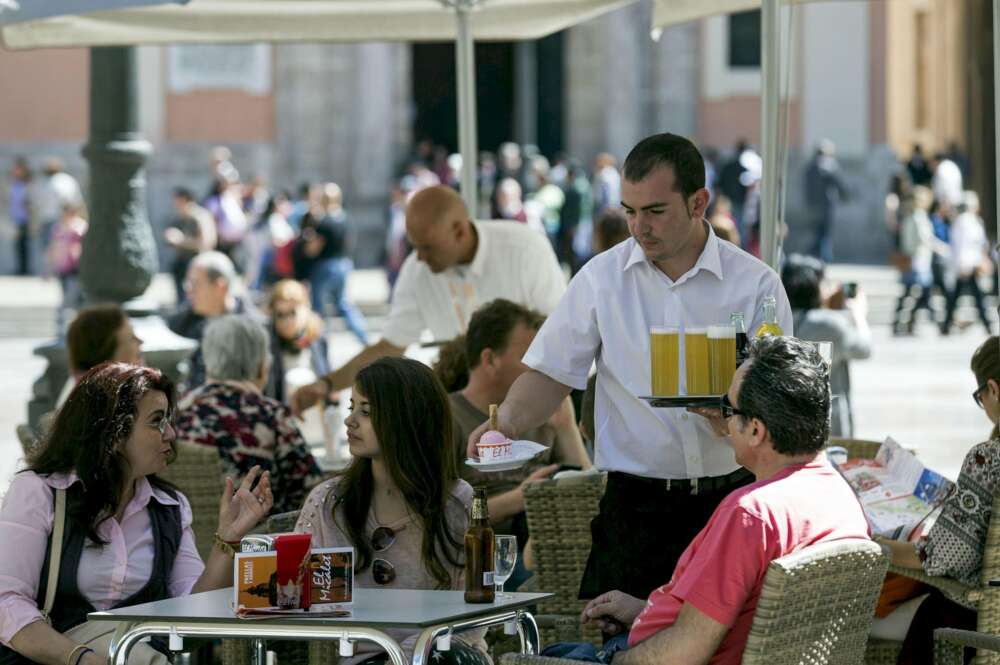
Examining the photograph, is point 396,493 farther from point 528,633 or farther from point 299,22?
point 299,22

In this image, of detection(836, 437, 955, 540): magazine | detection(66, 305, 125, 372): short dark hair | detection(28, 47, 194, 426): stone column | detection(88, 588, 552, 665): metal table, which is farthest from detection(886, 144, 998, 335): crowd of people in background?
detection(88, 588, 552, 665): metal table

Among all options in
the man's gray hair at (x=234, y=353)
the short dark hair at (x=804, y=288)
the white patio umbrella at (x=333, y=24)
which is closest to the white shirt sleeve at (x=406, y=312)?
the white patio umbrella at (x=333, y=24)

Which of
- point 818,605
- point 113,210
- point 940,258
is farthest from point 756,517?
point 940,258

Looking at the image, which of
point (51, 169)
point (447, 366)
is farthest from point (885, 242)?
point (447, 366)

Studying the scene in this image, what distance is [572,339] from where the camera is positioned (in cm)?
492

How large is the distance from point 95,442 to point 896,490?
2355mm

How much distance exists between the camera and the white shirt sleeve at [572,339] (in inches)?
193

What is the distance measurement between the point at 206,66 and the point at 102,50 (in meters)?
19.7

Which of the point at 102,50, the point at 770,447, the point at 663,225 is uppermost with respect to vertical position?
the point at 102,50

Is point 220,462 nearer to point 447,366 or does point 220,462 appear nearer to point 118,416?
point 447,366

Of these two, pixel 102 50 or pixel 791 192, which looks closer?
pixel 102 50

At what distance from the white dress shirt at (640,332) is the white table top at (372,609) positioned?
1.66 ft

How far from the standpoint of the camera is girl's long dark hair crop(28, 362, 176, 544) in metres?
4.65

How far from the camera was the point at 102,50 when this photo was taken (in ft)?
34.8
